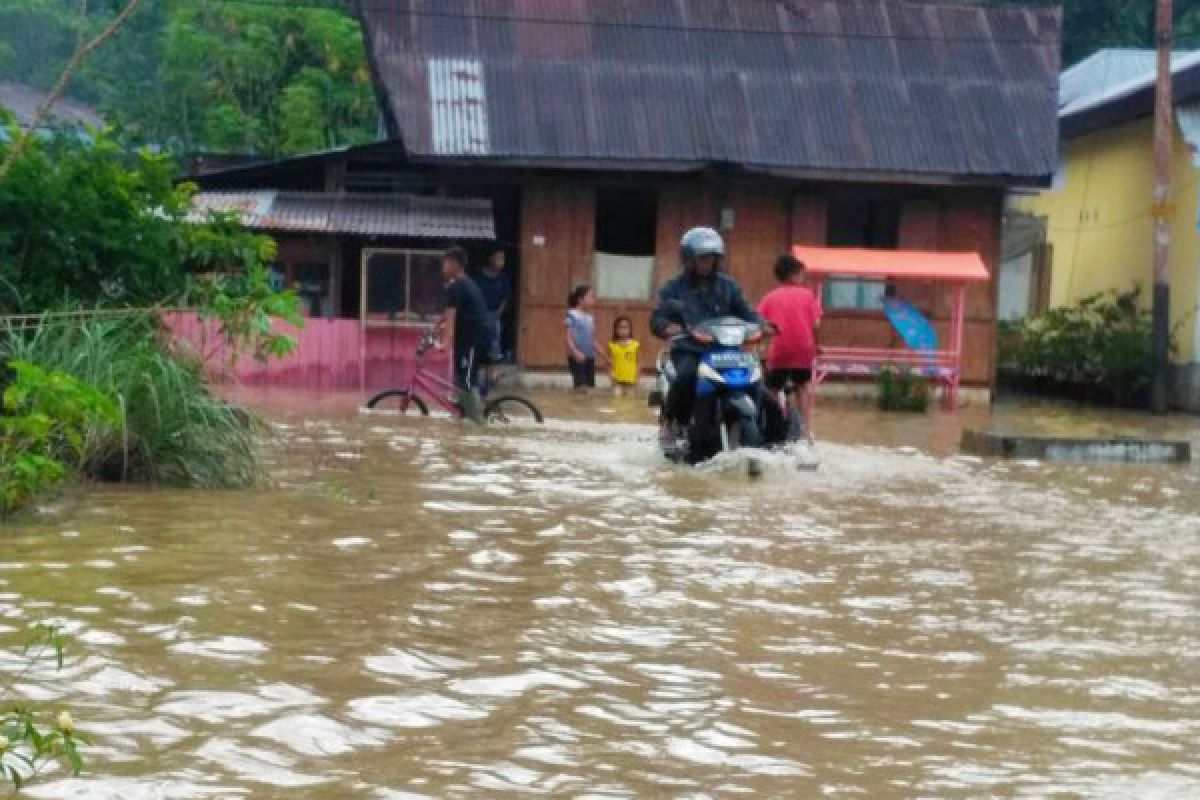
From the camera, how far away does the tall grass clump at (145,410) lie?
33.8 ft

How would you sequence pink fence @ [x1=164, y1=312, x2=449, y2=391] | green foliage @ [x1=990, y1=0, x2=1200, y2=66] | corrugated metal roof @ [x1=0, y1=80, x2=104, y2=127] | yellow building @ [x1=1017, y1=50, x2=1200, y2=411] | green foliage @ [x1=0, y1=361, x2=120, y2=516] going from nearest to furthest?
green foliage @ [x1=0, y1=361, x2=120, y2=516]
pink fence @ [x1=164, y1=312, x2=449, y2=391]
yellow building @ [x1=1017, y1=50, x2=1200, y2=411]
corrugated metal roof @ [x1=0, y1=80, x2=104, y2=127]
green foliage @ [x1=990, y1=0, x2=1200, y2=66]

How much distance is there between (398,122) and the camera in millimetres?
25766

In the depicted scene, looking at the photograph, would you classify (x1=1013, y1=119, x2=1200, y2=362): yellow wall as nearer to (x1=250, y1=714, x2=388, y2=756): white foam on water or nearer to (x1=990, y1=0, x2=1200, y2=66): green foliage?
(x1=990, y1=0, x2=1200, y2=66): green foliage

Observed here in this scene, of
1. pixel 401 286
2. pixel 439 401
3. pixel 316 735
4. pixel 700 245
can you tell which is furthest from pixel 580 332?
pixel 316 735

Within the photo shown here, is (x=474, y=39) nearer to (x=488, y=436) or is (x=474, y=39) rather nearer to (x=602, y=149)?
(x=602, y=149)

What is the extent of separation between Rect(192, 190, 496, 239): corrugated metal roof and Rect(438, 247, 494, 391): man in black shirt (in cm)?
746

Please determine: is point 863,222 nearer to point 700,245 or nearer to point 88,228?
point 700,245

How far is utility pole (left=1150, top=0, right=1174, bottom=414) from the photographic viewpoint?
2586 centimetres

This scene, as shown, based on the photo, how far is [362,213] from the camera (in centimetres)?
2559

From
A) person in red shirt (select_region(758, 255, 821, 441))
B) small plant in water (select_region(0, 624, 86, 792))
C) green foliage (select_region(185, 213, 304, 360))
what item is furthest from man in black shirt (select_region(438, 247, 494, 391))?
small plant in water (select_region(0, 624, 86, 792))

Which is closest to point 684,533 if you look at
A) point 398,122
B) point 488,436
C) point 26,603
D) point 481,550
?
point 481,550

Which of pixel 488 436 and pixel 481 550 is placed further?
pixel 488 436

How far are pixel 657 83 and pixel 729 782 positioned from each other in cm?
2270

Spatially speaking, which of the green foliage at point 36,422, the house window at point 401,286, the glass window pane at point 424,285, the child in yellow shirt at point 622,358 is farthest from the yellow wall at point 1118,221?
the green foliage at point 36,422
